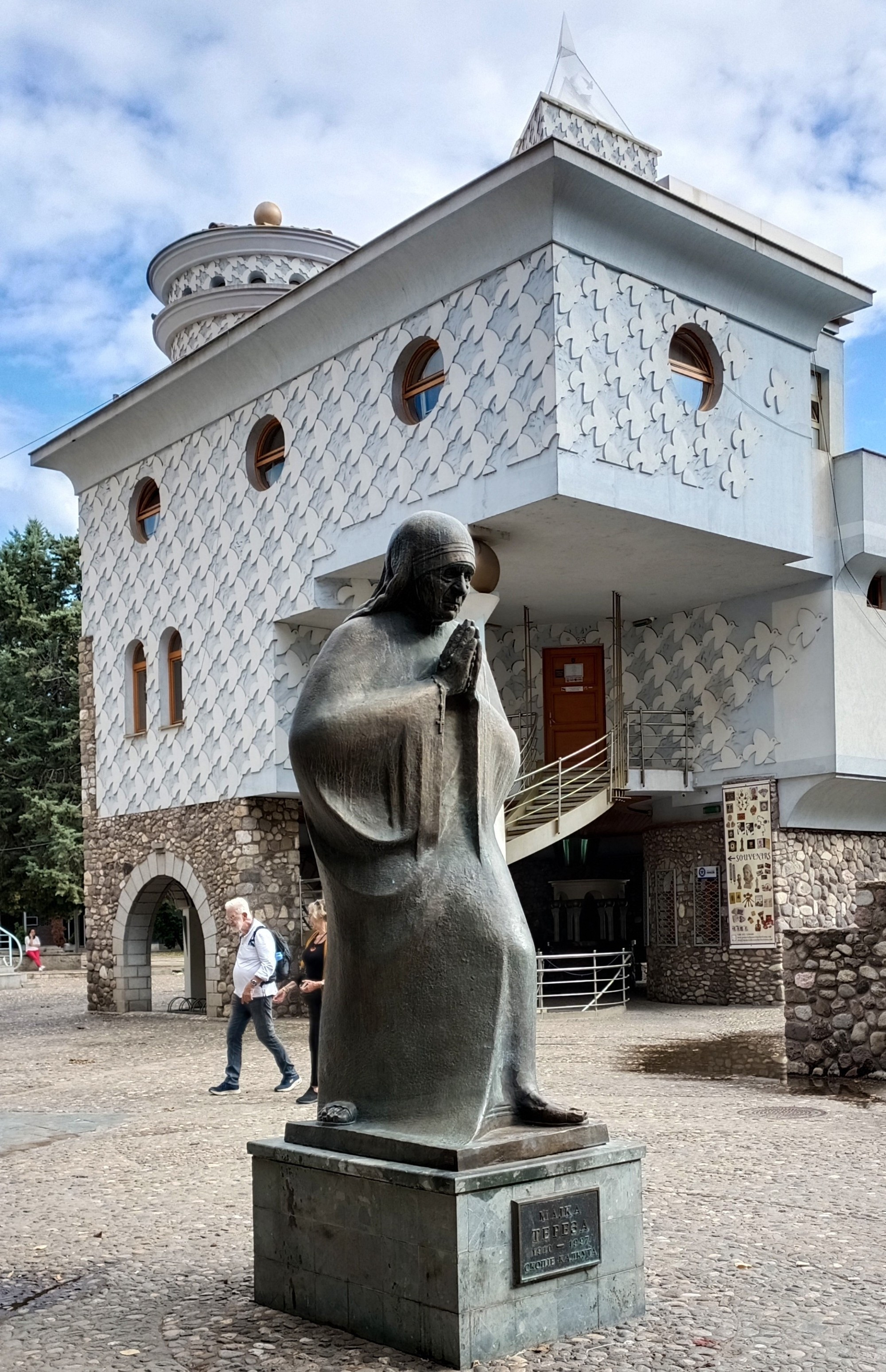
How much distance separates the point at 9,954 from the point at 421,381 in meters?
21.3

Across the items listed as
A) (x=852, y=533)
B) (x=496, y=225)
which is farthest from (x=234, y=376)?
(x=852, y=533)

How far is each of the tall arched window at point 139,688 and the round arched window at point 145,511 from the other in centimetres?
180

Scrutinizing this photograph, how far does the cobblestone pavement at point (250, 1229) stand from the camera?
13.6ft

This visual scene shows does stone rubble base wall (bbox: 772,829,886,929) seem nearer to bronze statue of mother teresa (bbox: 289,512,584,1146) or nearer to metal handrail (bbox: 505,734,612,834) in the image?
metal handrail (bbox: 505,734,612,834)

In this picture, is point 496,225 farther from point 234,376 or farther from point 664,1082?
point 664,1082

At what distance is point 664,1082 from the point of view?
11.1 m

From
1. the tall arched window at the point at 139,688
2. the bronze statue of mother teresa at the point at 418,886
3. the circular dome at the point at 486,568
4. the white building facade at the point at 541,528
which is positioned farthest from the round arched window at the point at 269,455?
the bronze statue of mother teresa at the point at 418,886

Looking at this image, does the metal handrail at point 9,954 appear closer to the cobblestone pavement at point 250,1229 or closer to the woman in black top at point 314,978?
the cobblestone pavement at point 250,1229

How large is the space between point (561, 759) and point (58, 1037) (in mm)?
7393

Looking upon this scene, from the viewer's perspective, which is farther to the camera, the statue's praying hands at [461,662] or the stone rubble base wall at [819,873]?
the stone rubble base wall at [819,873]

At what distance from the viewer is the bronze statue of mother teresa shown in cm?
427

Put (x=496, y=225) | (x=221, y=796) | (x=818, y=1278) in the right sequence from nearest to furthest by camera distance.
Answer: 1. (x=818, y=1278)
2. (x=496, y=225)
3. (x=221, y=796)

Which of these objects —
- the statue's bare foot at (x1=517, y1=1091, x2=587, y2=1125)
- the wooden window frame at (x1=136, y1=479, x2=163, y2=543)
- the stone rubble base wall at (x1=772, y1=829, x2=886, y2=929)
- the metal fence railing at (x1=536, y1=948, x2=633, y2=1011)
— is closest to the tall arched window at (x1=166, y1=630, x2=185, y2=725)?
the wooden window frame at (x1=136, y1=479, x2=163, y2=543)

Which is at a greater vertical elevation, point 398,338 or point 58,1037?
point 398,338
